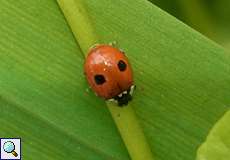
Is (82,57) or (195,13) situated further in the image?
(195,13)

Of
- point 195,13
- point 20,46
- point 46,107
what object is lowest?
point 195,13

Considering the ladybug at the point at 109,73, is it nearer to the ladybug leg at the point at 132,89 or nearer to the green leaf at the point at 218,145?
the ladybug leg at the point at 132,89

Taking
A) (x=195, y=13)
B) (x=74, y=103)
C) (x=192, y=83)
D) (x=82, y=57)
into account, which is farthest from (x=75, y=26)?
(x=195, y=13)

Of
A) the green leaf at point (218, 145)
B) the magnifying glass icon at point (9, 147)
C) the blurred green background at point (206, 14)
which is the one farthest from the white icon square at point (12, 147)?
the blurred green background at point (206, 14)

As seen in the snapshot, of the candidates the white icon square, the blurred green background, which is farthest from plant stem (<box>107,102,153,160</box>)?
the blurred green background

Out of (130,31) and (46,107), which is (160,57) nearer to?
(130,31)

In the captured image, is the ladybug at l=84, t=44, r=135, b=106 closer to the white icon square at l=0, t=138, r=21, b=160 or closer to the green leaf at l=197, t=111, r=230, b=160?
the white icon square at l=0, t=138, r=21, b=160
